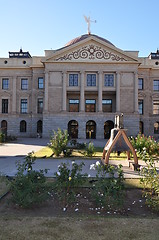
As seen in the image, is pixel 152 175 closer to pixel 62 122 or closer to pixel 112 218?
pixel 112 218

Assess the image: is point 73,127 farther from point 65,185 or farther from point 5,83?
point 65,185

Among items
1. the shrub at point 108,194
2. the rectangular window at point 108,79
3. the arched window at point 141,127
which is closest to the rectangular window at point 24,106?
the rectangular window at point 108,79

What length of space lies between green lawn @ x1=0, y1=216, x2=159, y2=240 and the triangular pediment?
32.1 metres

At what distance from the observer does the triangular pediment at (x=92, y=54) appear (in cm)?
3366

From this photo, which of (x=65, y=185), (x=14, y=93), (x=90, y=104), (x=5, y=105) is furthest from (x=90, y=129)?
(x=65, y=185)

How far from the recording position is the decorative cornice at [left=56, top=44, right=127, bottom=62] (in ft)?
111

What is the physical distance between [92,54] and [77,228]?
109 feet

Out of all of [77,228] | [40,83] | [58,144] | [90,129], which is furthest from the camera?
[40,83]

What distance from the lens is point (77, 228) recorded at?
3871 mm

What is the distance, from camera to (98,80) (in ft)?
112

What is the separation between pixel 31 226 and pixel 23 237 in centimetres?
41

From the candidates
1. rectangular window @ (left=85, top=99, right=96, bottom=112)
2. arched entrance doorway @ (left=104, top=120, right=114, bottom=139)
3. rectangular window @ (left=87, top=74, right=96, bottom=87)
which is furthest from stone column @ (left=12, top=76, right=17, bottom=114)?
arched entrance doorway @ (left=104, top=120, right=114, bottom=139)

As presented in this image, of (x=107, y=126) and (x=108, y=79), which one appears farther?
(x=107, y=126)

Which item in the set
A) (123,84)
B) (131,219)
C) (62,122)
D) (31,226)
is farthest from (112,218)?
(123,84)
